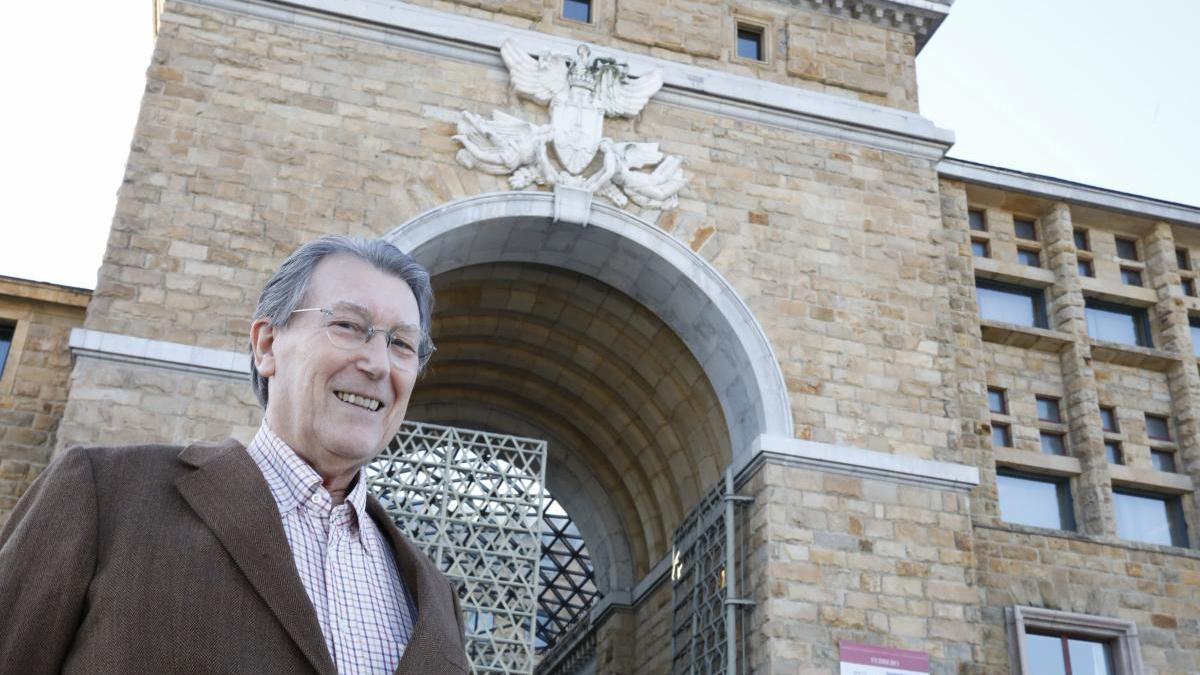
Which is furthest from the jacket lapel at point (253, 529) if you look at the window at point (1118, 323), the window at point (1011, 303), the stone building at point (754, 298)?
the window at point (1118, 323)

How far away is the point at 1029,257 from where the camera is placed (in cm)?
1371

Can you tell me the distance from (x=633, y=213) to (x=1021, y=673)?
5.56 meters

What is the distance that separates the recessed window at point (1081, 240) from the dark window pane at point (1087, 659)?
473cm

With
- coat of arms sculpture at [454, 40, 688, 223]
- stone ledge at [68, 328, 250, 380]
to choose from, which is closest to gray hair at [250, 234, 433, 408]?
stone ledge at [68, 328, 250, 380]

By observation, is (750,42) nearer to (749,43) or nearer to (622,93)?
(749,43)

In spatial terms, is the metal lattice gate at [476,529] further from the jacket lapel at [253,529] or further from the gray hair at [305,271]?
the jacket lapel at [253,529]

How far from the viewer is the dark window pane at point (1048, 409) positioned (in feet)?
42.0

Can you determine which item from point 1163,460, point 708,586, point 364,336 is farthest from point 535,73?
point 364,336

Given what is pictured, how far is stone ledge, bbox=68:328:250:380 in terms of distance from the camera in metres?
9.59

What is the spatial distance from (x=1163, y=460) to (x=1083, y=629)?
2600mm

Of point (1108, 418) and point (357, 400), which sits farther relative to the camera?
point (1108, 418)

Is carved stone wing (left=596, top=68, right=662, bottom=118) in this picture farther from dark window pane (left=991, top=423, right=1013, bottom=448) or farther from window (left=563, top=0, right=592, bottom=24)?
dark window pane (left=991, top=423, right=1013, bottom=448)

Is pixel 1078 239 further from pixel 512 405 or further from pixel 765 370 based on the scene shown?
pixel 512 405

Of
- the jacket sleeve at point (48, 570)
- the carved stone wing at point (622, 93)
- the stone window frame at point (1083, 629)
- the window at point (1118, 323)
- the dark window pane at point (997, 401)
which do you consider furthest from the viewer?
the window at point (1118, 323)
